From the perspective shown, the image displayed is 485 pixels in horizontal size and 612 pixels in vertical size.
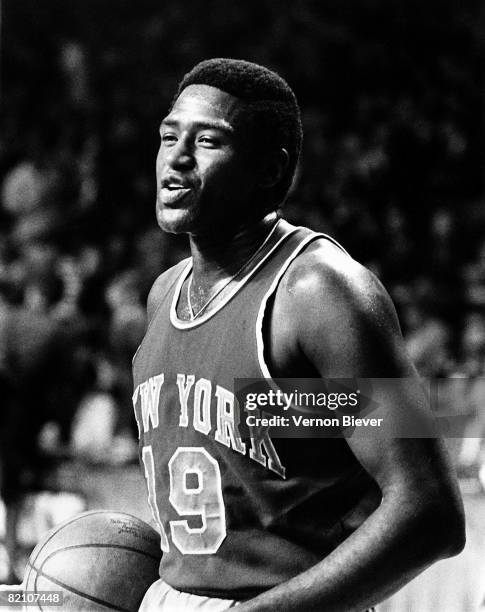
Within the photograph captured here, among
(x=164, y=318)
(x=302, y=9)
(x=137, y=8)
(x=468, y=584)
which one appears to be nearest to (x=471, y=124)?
(x=302, y=9)

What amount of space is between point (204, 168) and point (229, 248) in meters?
0.17

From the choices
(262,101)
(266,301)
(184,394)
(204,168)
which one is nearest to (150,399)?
(184,394)

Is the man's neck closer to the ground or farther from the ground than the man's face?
closer to the ground

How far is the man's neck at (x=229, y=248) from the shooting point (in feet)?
6.54

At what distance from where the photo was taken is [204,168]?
1913 mm

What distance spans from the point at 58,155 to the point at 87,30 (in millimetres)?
1148

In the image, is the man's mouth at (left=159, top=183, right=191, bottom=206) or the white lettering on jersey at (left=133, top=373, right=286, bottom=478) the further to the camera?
the man's mouth at (left=159, top=183, right=191, bottom=206)

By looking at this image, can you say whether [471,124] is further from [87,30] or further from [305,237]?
[305,237]

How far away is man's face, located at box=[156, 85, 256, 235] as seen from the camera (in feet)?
6.29

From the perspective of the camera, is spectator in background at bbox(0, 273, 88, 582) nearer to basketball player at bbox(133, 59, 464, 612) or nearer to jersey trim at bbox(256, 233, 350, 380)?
basketball player at bbox(133, 59, 464, 612)

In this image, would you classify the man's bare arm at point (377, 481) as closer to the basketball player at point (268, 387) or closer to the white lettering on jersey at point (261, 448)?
the basketball player at point (268, 387)

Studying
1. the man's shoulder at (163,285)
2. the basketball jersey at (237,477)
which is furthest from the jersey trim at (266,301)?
the man's shoulder at (163,285)

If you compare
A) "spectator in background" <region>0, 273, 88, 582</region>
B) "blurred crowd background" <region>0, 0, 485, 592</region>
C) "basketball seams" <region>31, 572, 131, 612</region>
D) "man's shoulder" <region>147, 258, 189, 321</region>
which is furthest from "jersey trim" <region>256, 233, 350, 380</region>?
"blurred crowd background" <region>0, 0, 485, 592</region>

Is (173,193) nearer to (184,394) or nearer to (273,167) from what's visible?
(273,167)
